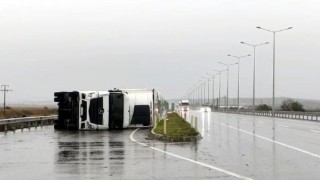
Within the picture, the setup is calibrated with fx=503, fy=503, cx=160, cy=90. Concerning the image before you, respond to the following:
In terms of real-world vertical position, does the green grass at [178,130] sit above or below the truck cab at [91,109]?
below

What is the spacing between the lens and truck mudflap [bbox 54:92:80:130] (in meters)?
30.0

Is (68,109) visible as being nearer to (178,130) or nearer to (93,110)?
(93,110)

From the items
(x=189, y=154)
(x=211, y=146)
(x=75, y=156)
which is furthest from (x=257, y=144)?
(x=75, y=156)

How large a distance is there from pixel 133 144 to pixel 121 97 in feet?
38.1

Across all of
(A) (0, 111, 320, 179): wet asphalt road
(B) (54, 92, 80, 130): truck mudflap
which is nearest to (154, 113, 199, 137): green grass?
(A) (0, 111, 320, 179): wet asphalt road

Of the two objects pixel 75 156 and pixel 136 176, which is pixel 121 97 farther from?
pixel 136 176

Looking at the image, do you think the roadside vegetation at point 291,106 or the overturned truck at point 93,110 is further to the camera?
the roadside vegetation at point 291,106

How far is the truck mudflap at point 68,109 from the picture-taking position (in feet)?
98.4

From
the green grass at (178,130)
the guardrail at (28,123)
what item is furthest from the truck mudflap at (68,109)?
the green grass at (178,130)

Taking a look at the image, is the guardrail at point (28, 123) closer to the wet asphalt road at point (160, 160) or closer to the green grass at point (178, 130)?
the green grass at point (178, 130)

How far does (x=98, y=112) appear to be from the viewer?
30281 mm

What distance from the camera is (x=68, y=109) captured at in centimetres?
3030

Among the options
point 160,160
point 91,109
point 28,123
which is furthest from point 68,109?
point 160,160

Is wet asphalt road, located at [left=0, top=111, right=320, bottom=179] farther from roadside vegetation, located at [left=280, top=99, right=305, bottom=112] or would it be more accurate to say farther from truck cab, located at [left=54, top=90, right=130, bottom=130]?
roadside vegetation, located at [left=280, top=99, right=305, bottom=112]
